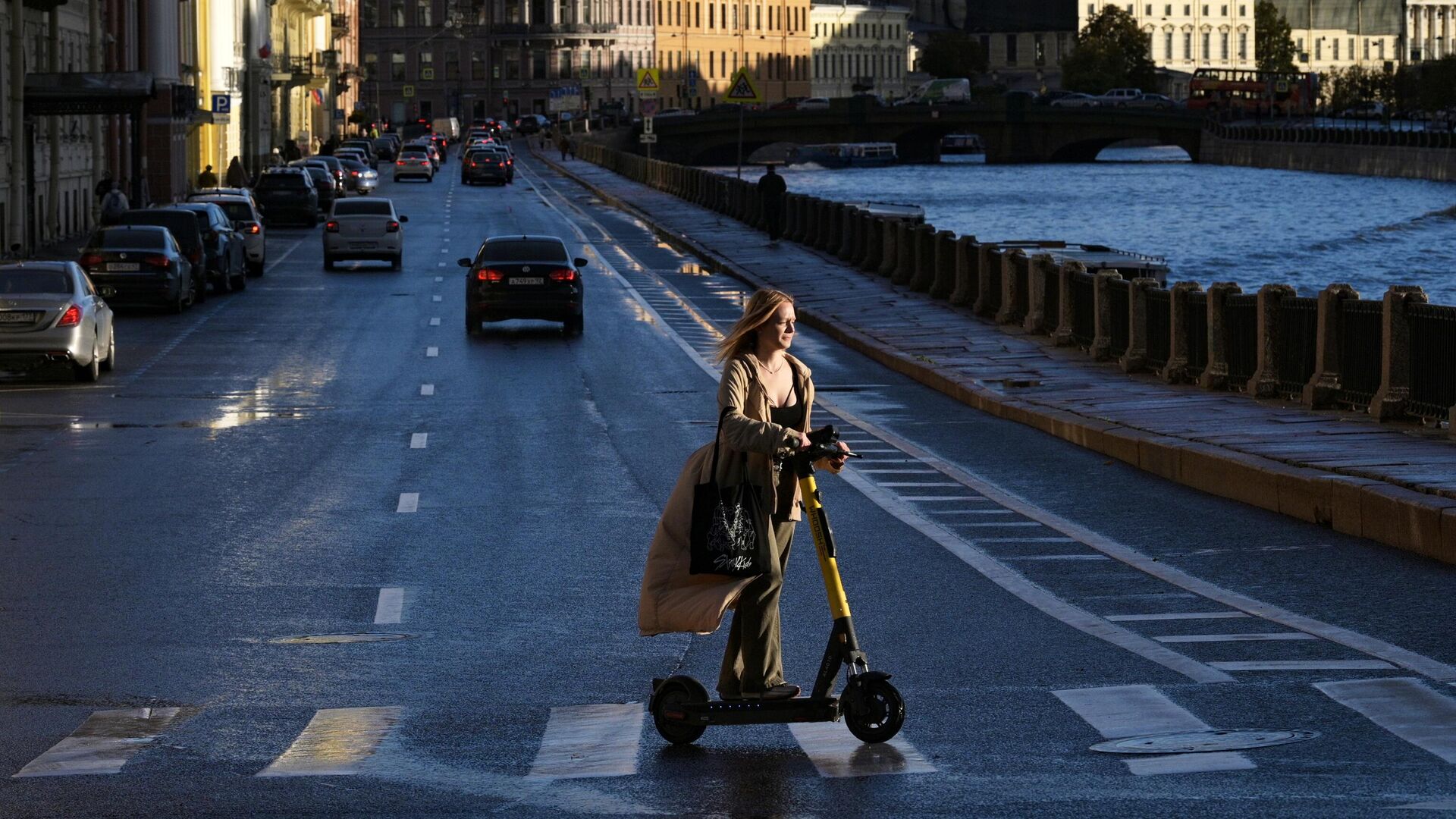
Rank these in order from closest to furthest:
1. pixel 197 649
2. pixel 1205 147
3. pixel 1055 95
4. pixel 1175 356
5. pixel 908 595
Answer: pixel 197 649 < pixel 908 595 < pixel 1175 356 < pixel 1205 147 < pixel 1055 95

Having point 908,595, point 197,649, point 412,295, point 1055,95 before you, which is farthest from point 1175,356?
point 1055,95

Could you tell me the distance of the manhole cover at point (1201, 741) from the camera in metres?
8.48

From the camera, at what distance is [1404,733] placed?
8648 millimetres

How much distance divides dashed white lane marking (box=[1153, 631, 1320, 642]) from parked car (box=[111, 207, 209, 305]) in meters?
30.3

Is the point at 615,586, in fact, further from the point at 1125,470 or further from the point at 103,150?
the point at 103,150

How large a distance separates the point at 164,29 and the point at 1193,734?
68.9 m

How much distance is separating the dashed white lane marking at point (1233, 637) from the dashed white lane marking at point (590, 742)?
8.76 feet

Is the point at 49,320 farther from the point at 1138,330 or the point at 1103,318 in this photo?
the point at 1138,330

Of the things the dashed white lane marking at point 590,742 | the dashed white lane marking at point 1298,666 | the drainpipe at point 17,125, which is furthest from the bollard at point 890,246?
the dashed white lane marking at point 590,742

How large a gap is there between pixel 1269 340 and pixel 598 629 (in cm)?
1134

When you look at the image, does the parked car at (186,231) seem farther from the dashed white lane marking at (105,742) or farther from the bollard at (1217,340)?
the dashed white lane marking at (105,742)

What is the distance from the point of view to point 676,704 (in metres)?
8.60

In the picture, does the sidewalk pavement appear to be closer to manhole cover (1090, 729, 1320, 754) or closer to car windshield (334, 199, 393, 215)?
manhole cover (1090, 729, 1320, 754)

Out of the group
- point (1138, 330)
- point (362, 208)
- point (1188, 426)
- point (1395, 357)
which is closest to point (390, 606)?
point (1188, 426)
